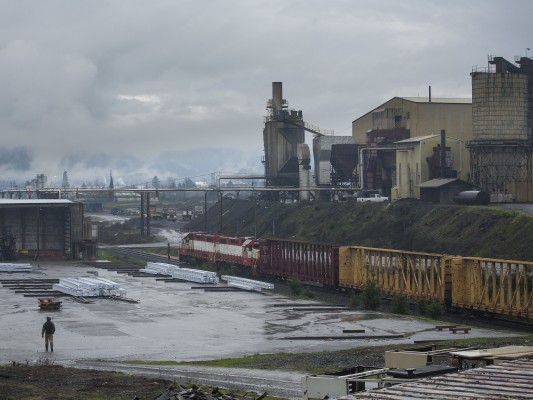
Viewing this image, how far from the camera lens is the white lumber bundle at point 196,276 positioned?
64.2m

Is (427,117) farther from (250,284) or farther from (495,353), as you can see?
(495,353)

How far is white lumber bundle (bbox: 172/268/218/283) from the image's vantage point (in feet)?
211

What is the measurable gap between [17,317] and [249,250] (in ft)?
88.8

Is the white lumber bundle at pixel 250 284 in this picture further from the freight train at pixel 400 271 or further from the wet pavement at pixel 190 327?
the freight train at pixel 400 271

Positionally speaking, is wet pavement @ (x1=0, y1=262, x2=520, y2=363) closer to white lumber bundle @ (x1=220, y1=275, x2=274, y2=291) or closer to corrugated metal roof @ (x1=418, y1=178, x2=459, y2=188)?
white lumber bundle @ (x1=220, y1=275, x2=274, y2=291)

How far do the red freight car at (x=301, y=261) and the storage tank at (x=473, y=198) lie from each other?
21492mm

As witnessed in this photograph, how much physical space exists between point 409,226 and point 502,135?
50.4ft

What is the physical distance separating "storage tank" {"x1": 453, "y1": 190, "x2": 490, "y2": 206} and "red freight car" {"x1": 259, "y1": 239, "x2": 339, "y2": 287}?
21.5 metres

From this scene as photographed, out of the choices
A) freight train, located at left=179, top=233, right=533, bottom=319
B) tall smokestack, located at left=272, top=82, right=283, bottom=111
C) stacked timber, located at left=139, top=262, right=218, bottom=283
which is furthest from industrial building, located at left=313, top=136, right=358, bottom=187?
stacked timber, located at left=139, top=262, right=218, bottom=283

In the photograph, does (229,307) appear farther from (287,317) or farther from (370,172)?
(370,172)

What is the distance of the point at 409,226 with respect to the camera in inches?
3280

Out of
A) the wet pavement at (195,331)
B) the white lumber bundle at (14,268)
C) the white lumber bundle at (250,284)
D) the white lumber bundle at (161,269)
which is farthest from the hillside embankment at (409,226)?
the white lumber bundle at (14,268)


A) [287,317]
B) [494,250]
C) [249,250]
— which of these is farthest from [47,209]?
[287,317]

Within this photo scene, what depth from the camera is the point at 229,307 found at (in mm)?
50156
